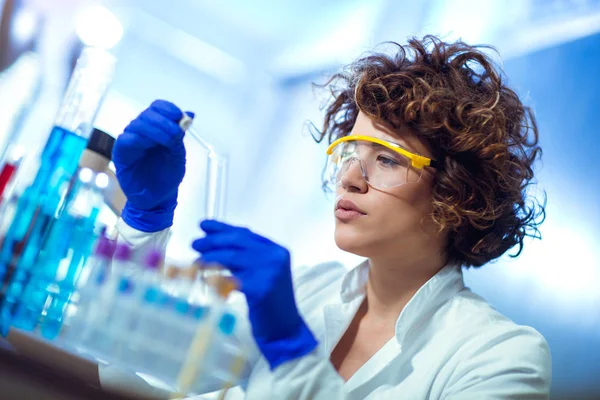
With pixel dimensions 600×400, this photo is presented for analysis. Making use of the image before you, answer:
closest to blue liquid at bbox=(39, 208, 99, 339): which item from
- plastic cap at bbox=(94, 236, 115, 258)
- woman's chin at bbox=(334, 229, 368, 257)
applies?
plastic cap at bbox=(94, 236, 115, 258)

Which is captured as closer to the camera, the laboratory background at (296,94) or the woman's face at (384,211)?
the woman's face at (384,211)

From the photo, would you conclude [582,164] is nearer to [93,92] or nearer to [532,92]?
[532,92]

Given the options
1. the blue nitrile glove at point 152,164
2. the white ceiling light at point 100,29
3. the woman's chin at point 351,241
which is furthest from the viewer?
the white ceiling light at point 100,29

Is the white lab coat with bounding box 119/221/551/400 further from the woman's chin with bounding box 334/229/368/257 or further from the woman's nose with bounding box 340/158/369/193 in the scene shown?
the woman's nose with bounding box 340/158/369/193

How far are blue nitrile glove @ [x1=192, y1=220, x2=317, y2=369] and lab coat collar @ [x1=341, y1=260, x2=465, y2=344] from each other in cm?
39

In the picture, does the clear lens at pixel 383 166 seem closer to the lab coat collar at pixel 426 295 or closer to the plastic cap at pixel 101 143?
the lab coat collar at pixel 426 295

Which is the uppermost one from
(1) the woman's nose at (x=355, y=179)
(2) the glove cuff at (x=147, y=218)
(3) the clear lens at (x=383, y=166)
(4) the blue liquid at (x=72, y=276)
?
(3) the clear lens at (x=383, y=166)

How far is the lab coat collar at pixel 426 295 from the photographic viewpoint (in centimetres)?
132

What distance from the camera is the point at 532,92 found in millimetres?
1924

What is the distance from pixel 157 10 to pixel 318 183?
54.7 inches

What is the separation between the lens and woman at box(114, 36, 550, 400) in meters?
1.17

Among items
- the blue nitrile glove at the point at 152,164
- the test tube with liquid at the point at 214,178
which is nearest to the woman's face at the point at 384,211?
the test tube with liquid at the point at 214,178

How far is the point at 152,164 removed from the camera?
1.24m

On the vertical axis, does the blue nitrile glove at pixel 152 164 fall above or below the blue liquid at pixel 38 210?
above
